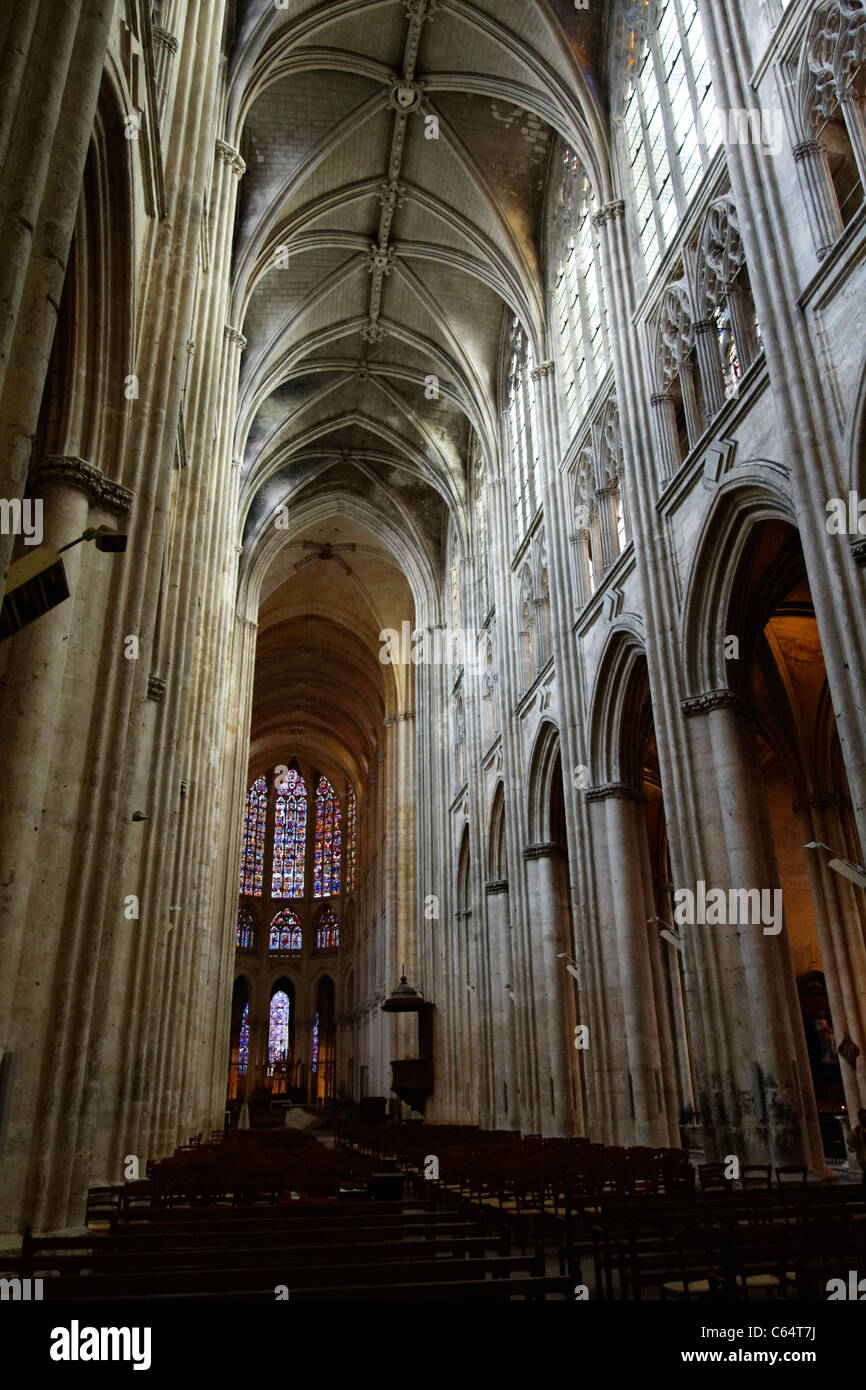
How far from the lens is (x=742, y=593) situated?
517 inches

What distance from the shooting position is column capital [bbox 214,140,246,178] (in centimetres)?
1691

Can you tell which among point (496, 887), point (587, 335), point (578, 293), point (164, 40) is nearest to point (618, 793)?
point (496, 887)

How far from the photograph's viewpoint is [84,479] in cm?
795

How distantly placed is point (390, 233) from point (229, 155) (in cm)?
861

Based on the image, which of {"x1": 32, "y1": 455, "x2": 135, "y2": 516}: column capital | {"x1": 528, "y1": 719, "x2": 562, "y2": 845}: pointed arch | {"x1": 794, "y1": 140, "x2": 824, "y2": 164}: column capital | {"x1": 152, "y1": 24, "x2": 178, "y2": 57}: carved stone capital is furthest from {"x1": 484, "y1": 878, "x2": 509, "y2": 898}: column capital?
{"x1": 152, "y1": 24, "x2": 178, "y2": 57}: carved stone capital

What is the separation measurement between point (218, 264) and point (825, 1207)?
16399 mm

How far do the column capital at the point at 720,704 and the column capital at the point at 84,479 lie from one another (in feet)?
26.4

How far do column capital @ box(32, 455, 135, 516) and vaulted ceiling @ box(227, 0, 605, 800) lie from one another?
40.3 ft

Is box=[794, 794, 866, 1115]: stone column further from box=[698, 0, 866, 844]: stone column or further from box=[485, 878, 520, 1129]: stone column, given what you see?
box=[698, 0, 866, 844]: stone column

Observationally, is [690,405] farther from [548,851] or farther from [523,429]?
[523,429]

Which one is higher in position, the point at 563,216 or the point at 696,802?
the point at 563,216

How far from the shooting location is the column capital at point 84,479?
7.82m
